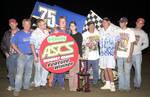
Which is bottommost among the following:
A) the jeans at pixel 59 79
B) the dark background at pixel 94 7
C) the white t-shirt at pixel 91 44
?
the jeans at pixel 59 79

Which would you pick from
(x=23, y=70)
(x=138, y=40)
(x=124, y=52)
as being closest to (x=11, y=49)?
(x=23, y=70)

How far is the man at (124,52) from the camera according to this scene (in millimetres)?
11250

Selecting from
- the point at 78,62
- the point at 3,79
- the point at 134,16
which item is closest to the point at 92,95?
the point at 78,62

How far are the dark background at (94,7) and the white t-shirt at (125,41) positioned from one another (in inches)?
1006

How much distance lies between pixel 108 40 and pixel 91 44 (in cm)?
48

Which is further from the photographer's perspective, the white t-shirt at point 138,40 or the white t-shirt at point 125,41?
the white t-shirt at point 138,40

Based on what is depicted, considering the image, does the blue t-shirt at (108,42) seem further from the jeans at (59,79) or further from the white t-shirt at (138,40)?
the jeans at (59,79)

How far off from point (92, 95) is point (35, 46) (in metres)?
1.95

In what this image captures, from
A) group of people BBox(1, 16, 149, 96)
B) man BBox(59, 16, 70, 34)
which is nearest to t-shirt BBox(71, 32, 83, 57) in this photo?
group of people BBox(1, 16, 149, 96)

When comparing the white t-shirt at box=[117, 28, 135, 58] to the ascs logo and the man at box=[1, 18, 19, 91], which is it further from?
the man at box=[1, 18, 19, 91]

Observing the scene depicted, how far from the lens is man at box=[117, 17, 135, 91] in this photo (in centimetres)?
1125

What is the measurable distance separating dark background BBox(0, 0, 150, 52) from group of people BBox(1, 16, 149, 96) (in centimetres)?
2529

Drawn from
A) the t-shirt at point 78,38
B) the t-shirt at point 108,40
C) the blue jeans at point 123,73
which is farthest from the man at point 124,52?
the t-shirt at point 78,38

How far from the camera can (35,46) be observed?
1130 cm
